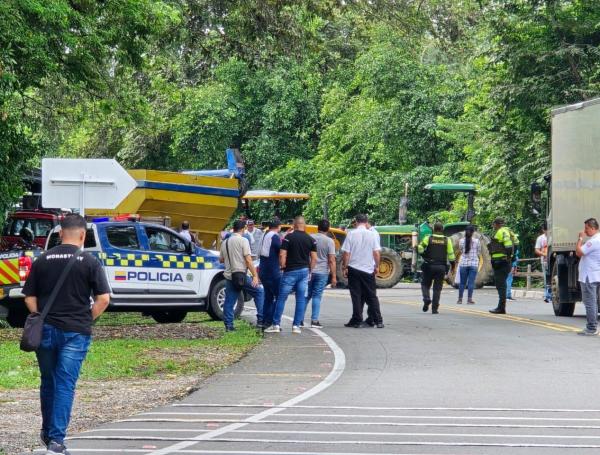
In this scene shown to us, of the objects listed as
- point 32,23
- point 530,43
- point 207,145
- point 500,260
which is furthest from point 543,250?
point 207,145

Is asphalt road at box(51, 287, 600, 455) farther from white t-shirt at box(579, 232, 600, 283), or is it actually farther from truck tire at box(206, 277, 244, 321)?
truck tire at box(206, 277, 244, 321)

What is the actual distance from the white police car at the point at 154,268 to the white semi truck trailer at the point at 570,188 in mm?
6012

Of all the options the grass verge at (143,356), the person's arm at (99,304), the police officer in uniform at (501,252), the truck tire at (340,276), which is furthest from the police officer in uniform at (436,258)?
the person's arm at (99,304)

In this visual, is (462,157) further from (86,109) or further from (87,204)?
(87,204)

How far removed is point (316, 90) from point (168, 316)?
1239 inches

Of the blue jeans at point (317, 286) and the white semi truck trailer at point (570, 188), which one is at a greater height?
the white semi truck trailer at point (570, 188)

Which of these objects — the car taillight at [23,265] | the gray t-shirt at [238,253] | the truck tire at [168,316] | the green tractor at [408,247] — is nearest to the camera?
the gray t-shirt at [238,253]

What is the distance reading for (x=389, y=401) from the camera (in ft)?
39.1

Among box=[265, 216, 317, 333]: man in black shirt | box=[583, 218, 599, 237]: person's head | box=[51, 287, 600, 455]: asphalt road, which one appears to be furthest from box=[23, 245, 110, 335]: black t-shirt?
box=[583, 218, 599, 237]: person's head

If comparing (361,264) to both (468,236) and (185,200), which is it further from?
(185,200)

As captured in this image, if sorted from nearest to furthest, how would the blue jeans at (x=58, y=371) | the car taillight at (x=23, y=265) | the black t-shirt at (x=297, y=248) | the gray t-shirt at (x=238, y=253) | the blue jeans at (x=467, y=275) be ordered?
the blue jeans at (x=58, y=371), the black t-shirt at (x=297, y=248), the gray t-shirt at (x=238, y=253), the car taillight at (x=23, y=265), the blue jeans at (x=467, y=275)

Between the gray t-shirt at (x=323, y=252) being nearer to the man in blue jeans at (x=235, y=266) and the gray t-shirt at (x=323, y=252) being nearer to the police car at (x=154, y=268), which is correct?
the man in blue jeans at (x=235, y=266)

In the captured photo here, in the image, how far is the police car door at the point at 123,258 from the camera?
21750 mm

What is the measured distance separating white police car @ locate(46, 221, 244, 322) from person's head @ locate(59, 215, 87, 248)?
40.8ft
